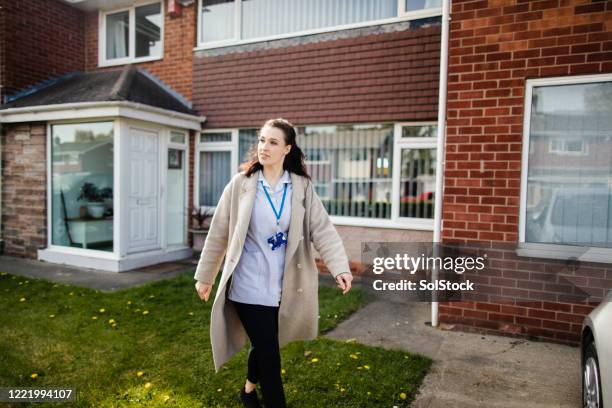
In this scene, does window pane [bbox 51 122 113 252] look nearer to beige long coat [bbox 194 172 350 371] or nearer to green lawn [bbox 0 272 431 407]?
green lawn [bbox 0 272 431 407]

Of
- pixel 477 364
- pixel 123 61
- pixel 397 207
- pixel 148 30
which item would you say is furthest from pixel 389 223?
pixel 123 61

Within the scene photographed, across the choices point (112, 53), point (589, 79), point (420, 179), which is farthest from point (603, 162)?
point (112, 53)

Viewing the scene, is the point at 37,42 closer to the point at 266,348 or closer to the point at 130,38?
the point at 130,38

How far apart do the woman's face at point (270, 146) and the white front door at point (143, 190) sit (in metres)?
5.84

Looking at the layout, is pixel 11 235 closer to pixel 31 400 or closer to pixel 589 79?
pixel 31 400

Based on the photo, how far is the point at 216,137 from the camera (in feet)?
30.5

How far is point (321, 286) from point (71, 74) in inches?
298

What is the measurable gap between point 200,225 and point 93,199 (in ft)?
6.83

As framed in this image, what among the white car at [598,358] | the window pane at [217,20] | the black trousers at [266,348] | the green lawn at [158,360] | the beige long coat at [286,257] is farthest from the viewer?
the window pane at [217,20]

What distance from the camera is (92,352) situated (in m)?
4.32

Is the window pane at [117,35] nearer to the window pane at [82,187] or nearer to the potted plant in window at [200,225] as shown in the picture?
the window pane at [82,187]

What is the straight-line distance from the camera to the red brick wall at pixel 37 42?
29.3 feet

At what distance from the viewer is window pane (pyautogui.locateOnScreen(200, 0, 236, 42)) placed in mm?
8969

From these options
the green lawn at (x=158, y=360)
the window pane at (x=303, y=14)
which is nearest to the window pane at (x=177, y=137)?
the window pane at (x=303, y=14)
